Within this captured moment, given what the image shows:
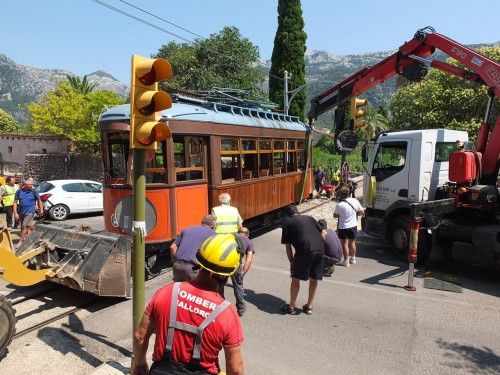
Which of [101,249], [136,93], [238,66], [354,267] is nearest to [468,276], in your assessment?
[354,267]

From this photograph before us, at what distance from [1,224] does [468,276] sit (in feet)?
26.9

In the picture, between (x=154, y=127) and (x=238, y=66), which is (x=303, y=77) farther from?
(x=154, y=127)

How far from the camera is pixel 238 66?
33.1m

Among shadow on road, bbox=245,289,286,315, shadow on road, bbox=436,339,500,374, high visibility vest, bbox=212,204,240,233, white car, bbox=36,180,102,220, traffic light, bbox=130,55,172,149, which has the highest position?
traffic light, bbox=130,55,172,149

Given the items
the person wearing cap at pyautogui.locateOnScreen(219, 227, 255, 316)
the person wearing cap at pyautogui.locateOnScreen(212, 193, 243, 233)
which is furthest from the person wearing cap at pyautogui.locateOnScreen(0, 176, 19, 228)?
the person wearing cap at pyautogui.locateOnScreen(219, 227, 255, 316)

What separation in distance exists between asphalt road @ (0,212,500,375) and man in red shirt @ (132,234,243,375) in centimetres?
248

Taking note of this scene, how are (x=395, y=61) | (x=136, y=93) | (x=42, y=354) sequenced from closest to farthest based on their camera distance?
(x=136, y=93)
(x=42, y=354)
(x=395, y=61)

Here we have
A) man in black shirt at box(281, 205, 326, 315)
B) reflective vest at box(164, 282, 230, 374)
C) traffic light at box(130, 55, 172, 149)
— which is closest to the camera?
reflective vest at box(164, 282, 230, 374)

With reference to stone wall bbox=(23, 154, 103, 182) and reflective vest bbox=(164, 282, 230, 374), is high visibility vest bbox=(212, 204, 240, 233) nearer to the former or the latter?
reflective vest bbox=(164, 282, 230, 374)

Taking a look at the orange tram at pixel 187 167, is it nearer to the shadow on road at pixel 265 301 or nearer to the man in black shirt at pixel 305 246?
the shadow on road at pixel 265 301

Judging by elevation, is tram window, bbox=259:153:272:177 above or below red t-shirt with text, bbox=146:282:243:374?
above

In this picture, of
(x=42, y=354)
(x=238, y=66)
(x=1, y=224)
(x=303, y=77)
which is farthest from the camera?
(x=238, y=66)

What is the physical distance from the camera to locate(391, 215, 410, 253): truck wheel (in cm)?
934

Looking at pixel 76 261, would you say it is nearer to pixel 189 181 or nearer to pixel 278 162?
pixel 189 181
